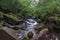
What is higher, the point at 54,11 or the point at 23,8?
the point at 54,11

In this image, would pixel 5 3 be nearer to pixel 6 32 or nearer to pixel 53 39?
pixel 53 39

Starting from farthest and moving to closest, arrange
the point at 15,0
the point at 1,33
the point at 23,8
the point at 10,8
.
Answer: the point at 23,8
the point at 15,0
the point at 10,8
the point at 1,33

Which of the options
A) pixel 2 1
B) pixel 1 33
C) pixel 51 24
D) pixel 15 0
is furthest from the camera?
pixel 15 0

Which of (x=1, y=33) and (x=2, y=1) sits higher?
(x=1, y=33)

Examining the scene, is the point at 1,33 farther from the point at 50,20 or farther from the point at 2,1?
the point at 2,1

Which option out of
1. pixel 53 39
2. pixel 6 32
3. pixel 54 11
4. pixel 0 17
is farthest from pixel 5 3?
pixel 6 32

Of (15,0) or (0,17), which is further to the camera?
(15,0)

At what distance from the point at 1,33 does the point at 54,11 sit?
4676 mm

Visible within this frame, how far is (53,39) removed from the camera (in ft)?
16.5

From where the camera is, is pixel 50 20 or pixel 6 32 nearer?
pixel 6 32

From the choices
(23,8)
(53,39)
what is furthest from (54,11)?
(23,8)

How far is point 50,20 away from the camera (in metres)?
6.04

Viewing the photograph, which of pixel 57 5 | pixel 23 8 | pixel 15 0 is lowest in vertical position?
pixel 23 8

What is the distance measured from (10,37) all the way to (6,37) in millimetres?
113
